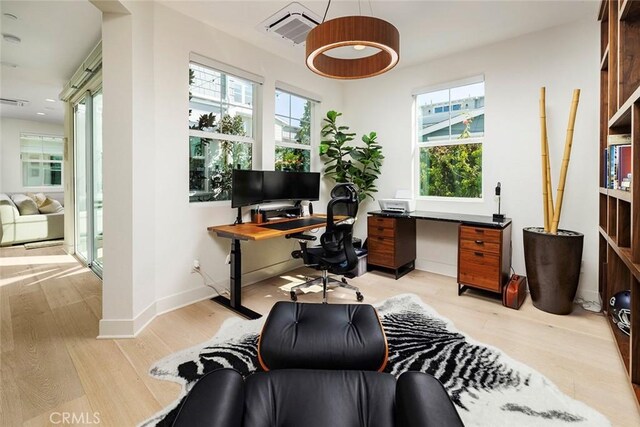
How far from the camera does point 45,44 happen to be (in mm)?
3301

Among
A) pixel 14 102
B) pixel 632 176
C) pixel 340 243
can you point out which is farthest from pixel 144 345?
pixel 14 102

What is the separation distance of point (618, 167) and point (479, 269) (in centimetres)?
137

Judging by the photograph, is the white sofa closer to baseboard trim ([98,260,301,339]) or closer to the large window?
baseboard trim ([98,260,301,339])

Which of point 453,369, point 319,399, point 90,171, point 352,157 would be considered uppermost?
point 352,157

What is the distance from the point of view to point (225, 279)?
10.6 ft

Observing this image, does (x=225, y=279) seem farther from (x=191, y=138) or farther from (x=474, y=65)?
(x=474, y=65)

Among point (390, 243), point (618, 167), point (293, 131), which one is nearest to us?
point (618, 167)

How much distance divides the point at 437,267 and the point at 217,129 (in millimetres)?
3219

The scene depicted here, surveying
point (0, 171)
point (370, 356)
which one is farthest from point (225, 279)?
point (0, 171)

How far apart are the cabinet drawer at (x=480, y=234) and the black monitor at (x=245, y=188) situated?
222 cm

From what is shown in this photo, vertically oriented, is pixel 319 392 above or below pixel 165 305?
above

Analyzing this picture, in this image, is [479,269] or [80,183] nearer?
[479,269]

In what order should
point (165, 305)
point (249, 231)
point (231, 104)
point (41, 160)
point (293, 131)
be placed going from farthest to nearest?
point (41, 160) → point (293, 131) → point (231, 104) → point (249, 231) → point (165, 305)

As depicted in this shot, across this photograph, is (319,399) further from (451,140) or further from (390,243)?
(451,140)
